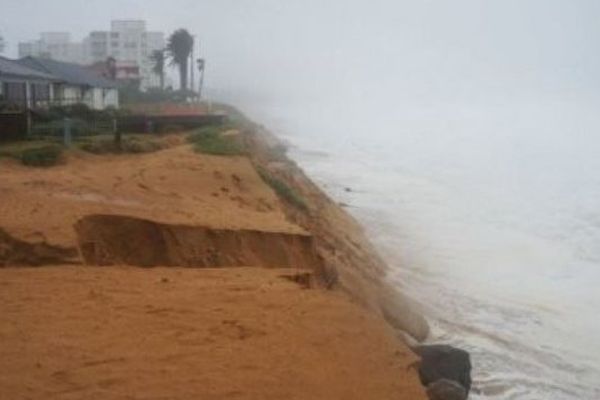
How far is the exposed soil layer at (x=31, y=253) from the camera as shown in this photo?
8.39m

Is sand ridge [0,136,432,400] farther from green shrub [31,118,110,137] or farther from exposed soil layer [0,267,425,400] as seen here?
green shrub [31,118,110,137]

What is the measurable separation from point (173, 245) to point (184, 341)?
3.75m

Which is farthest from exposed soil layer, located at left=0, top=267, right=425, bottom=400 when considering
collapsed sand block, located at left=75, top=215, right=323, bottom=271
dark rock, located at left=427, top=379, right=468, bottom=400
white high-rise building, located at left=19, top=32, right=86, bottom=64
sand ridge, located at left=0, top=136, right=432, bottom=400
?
white high-rise building, located at left=19, top=32, right=86, bottom=64

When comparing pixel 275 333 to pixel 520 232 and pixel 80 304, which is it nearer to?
pixel 80 304

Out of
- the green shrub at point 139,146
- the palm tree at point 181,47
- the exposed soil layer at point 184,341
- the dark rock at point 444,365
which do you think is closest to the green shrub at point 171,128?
the green shrub at point 139,146

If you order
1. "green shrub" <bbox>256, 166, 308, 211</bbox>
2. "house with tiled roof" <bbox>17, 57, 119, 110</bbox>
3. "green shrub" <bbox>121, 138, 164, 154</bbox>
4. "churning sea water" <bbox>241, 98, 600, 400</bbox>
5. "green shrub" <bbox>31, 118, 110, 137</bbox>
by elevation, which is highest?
"house with tiled roof" <bbox>17, 57, 119, 110</bbox>

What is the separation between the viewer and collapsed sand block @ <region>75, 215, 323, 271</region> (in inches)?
372

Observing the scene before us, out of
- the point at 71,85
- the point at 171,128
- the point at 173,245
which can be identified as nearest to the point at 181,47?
the point at 71,85

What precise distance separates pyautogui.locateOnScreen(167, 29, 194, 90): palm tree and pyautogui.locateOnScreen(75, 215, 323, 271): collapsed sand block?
64856 mm

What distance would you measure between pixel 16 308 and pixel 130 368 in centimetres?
183

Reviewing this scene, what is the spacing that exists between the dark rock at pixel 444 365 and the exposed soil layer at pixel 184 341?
1164 mm

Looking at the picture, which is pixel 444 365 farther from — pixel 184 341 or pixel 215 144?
pixel 215 144

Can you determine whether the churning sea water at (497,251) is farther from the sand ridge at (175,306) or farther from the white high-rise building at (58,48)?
the white high-rise building at (58,48)

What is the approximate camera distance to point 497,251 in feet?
66.0
